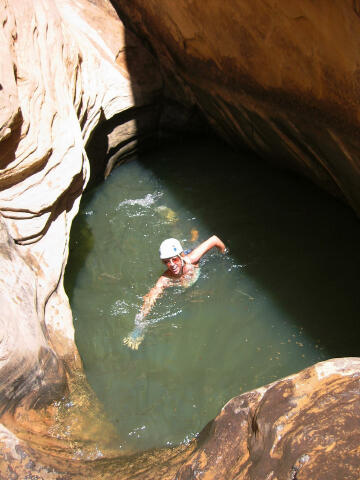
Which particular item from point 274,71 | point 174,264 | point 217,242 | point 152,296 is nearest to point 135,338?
→ point 152,296

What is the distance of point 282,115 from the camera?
226 inches

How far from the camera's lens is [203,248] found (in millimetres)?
5402

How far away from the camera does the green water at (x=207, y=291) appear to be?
4262 millimetres

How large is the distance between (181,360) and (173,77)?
481 centimetres

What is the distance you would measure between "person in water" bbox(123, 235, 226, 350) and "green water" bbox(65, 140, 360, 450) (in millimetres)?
93

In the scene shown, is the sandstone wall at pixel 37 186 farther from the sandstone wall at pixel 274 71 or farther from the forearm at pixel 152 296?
the sandstone wall at pixel 274 71

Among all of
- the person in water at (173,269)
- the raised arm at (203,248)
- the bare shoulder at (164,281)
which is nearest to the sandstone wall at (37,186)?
the person in water at (173,269)

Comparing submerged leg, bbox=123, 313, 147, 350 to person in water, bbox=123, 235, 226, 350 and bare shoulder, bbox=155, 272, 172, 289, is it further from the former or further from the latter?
bare shoulder, bbox=155, 272, 172, 289

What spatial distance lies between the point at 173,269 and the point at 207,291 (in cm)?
47

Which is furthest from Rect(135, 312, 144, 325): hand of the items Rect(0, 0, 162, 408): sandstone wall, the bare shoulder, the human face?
Rect(0, 0, 162, 408): sandstone wall

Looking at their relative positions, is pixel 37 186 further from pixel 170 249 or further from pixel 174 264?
pixel 174 264

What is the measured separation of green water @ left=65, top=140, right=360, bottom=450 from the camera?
168 inches

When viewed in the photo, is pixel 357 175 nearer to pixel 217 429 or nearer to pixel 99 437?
pixel 217 429

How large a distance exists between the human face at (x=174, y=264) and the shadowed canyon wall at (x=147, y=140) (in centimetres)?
115
